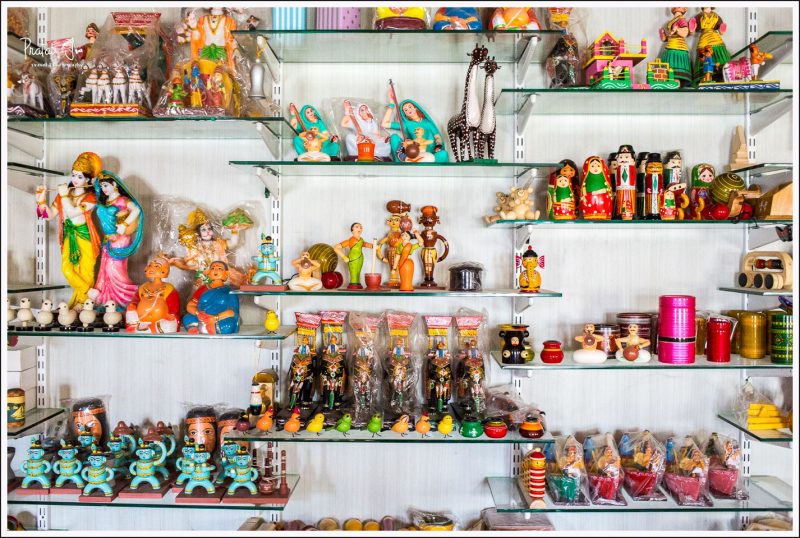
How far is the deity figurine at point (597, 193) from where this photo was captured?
2197 millimetres

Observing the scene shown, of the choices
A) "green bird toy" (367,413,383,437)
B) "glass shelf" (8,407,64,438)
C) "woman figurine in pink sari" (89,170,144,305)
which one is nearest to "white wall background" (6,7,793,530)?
"woman figurine in pink sari" (89,170,144,305)

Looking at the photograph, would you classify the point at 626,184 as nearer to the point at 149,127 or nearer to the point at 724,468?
the point at 724,468

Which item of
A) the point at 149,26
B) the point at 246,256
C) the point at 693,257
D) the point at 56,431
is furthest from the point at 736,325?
the point at 56,431

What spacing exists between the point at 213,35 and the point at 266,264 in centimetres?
93

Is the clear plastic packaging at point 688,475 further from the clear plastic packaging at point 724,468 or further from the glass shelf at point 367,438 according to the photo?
the glass shelf at point 367,438

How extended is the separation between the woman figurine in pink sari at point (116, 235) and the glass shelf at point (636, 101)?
60.2 inches

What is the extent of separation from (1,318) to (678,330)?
2.54m

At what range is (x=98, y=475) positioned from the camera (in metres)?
2.17

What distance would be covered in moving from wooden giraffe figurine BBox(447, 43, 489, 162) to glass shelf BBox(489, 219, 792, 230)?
1.03 feet

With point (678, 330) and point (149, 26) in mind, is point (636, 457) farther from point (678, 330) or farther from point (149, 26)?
point (149, 26)

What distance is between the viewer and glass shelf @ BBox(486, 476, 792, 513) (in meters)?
2.11

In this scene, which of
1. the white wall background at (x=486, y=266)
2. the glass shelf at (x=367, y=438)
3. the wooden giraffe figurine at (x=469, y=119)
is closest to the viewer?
the glass shelf at (x=367, y=438)

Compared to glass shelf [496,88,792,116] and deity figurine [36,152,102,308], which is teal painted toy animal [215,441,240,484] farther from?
glass shelf [496,88,792,116]

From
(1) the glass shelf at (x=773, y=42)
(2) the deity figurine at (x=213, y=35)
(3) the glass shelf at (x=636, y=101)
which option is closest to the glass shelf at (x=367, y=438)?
(3) the glass shelf at (x=636, y=101)
